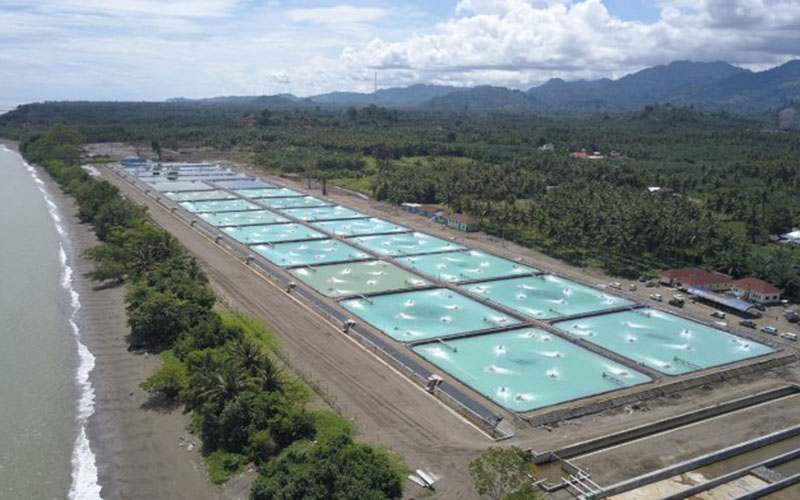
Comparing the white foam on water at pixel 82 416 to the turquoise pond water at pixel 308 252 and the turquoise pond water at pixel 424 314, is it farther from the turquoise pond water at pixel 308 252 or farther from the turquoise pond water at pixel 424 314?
the turquoise pond water at pixel 424 314

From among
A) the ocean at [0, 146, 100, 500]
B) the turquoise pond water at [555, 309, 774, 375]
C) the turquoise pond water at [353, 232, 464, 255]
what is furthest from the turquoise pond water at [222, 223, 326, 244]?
the turquoise pond water at [555, 309, 774, 375]

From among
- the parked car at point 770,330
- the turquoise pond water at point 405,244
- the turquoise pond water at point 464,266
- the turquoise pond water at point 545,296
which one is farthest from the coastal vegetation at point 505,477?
the turquoise pond water at point 405,244

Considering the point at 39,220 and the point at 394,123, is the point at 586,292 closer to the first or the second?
the point at 39,220

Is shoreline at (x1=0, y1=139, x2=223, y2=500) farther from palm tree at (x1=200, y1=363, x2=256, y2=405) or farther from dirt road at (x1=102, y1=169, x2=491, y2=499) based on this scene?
dirt road at (x1=102, y1=169, x2=491, y2=499)

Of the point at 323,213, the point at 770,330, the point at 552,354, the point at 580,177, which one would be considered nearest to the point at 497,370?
the point at 552,354

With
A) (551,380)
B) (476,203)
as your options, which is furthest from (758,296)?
(476,203)

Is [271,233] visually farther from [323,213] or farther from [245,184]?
[245,184]
